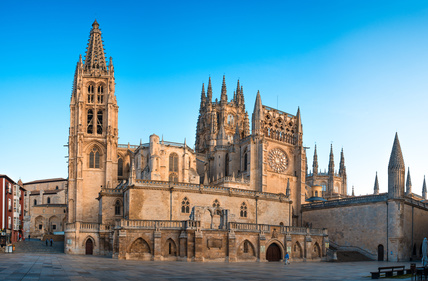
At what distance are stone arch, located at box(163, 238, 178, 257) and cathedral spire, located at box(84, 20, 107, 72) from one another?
39350mm

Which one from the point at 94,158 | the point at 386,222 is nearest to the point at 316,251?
the point at 386,222

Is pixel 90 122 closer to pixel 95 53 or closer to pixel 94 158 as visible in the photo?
pixel 94 158

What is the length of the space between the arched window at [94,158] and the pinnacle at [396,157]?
133ft

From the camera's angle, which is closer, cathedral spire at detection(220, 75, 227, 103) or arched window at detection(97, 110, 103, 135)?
arched window at detection(97, 110, 103, 135)

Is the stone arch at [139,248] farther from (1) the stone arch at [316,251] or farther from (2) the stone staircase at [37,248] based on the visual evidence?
(1) the stone arch at [316,251]

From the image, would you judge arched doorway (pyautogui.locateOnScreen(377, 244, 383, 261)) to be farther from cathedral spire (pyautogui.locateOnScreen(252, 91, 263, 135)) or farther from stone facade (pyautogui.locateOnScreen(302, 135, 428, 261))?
cathedral spire (pyautogui.locateOnScreen(252, 91, 263, 135))

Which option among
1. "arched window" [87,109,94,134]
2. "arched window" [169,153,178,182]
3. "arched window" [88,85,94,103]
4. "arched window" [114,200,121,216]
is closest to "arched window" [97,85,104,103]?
"arched window" [88,85,94,103]

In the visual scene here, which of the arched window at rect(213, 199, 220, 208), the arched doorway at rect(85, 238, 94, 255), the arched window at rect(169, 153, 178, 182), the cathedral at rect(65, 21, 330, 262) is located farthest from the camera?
the arched window at rect(169, 153, 178, 182)

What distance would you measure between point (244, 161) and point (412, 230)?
87.5 feet

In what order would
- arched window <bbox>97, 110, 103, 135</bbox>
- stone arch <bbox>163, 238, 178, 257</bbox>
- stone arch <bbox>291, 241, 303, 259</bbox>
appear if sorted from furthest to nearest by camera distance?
arched window <bbox>97, 110, 103, 135</bbox> < stone arch <bbox>291, 241, 303, 259</bbox> < stone arch <bbox>163, 238, 178, 257</bbox>

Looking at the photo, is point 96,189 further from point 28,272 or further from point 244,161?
point 28,272

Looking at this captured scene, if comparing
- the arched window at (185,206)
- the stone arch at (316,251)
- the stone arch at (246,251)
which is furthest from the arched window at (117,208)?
the stone arch at (316,251)

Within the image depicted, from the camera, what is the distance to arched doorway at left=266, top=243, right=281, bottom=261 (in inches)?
1823

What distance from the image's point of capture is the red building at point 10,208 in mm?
56094
